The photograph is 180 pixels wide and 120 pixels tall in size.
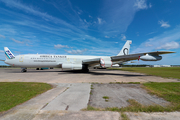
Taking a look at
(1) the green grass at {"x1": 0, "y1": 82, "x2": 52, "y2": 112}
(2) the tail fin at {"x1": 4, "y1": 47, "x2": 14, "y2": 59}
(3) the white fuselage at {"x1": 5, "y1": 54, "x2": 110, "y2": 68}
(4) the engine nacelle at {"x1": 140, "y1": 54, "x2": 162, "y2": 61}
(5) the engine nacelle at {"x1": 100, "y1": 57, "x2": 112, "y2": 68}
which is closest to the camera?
(1) the green grass at {"x1": 0, "y1": 82, "x2": 52, "y2": 112}

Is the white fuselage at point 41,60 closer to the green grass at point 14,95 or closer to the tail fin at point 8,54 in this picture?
the tail fin at point 8,54

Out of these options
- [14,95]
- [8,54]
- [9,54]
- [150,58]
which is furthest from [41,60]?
[150,58]

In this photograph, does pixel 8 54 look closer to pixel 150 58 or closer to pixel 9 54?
pixel 9 54

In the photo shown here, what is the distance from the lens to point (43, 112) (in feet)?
9.62

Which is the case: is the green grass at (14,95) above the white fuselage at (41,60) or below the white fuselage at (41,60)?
below

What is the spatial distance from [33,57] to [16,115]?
1902 cm

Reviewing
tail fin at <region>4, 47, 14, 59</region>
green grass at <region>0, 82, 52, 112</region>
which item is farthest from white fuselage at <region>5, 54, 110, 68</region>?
green grass at <region>0, 82, 52, 112</region>

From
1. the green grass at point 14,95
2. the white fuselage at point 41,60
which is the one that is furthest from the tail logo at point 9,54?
the green grass at point 14,95

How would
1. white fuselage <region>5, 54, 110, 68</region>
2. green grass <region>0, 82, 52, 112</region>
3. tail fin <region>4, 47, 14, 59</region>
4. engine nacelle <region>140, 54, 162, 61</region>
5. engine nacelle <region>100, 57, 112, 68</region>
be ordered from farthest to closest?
1. tail fin <region>4, 47, 14, 59</region>
2. white fuselage <region>5, 54, 110, 68</region>
3. engine nacelle <region>100, 57, 112, 68</region>
4. engine nacelle <region>140, 54, 162, 61</region>
5. green grass <region>0, 82, 52, 112</region>

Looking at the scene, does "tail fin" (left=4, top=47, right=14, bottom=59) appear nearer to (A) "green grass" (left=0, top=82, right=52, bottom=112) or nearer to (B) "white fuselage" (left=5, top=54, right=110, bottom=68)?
(B) "white fuselage" (left=5, top=54, right=110, bottom=68)

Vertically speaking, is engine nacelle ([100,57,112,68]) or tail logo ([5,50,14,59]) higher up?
tail logo ([5,50,14,59])

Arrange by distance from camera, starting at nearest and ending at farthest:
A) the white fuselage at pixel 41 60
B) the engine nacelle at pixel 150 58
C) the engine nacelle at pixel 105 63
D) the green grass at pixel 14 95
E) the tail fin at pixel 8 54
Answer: the green grass at pixel 14 95
the engine nacelle at pixel 150 58
the engine nacelle at pixel 105 63
the white fuselage at pixel 41 60
the tail fin at pixel 8 54

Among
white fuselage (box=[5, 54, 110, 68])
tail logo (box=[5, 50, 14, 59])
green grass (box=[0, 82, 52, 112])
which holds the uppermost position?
tail logo (box=[5, 50, 14, 59])

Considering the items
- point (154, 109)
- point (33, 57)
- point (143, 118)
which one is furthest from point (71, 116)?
point (33, 57)
